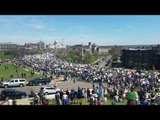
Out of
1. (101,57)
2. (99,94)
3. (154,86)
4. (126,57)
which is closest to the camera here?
(99,94)

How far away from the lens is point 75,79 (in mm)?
12617
